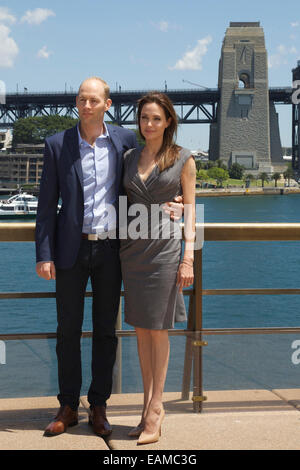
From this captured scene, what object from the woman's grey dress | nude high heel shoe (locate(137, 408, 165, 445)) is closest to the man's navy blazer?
the woman's grey dress

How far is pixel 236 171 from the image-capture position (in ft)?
241

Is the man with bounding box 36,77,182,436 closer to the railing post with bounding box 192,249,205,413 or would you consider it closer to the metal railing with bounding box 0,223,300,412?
the metal railing with bounding box 0,223,300,412

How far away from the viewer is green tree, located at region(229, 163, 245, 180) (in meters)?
73.1

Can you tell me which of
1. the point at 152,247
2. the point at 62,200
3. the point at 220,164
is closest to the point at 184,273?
the point at 152,247

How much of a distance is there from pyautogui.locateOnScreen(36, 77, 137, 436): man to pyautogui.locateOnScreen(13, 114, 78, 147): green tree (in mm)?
84877

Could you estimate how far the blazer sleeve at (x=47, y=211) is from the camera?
2.26 metres

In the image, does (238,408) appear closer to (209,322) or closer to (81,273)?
(209,322)

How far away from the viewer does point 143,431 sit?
7.47 ft

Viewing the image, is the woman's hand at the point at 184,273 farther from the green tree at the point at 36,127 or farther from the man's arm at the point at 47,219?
the green tree at the point at 36,127

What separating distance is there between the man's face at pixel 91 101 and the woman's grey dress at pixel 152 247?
0.19 m

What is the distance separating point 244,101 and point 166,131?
239ft

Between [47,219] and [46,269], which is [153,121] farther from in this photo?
[46,269]

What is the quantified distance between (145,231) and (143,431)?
67 cm

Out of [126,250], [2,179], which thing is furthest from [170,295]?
[2,179]
